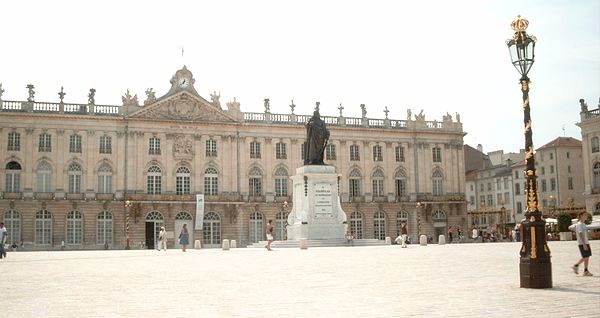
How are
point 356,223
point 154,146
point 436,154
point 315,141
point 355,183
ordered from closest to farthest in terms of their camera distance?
point 315,141 < point 154,146 < point 356,223 < point 355,183 < point 436,154

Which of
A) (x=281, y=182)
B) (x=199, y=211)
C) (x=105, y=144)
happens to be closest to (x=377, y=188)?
(x=281, y=182)

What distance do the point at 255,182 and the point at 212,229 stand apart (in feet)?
16.2

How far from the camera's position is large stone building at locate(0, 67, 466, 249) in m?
50.4

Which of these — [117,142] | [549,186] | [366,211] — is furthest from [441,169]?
[117,142]

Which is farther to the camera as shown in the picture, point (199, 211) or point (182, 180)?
point (182, 180)

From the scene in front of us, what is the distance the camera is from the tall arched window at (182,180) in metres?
53.6

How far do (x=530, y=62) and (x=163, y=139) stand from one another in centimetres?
4343

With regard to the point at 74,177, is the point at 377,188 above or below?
below

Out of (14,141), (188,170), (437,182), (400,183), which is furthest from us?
(437,182)

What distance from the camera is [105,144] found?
52344mm

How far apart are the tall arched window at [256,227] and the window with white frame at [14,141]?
17.3 m

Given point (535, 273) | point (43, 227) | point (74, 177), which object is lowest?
point (535, 273)

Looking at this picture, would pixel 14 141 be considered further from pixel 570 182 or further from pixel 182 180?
pixel 570 182

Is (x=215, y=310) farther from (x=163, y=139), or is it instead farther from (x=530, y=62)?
(x=163, y=139)
